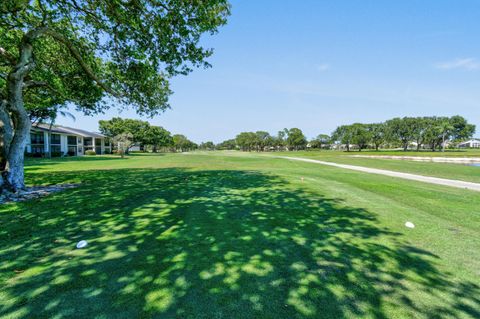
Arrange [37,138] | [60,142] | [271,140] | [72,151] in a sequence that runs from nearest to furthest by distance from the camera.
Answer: [37,138] < [60,142] < [72,151] < [271,140]

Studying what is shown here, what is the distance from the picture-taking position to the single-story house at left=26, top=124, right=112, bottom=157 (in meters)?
45.8

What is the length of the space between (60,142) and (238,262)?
6595 centimetres

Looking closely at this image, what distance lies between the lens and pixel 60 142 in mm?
53125

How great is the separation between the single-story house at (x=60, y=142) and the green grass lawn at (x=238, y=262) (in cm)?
4206

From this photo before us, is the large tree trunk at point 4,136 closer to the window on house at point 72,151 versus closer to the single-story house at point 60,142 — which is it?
the single-story house at point 60,142

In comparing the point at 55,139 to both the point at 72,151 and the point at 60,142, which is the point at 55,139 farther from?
the point at 72,151

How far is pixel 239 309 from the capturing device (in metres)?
2.39

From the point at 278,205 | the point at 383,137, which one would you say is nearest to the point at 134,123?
the point at 278,205

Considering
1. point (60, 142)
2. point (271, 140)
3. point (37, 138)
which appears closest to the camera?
point (37, 138)

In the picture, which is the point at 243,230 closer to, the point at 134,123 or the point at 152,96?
the point at 152,96

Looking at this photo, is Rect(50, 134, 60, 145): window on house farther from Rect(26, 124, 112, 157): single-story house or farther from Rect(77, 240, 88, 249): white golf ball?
Rect(77, 240, 88, 249): white golf ball

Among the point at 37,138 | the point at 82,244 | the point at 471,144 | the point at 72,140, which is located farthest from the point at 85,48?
the point at 471,144

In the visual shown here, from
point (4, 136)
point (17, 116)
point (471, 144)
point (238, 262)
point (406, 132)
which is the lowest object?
point (238, 262)

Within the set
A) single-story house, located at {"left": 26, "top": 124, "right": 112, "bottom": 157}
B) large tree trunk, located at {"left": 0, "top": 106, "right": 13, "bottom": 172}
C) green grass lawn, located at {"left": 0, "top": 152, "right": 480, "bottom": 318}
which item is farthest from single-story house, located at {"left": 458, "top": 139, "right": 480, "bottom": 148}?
large tree trunk, located at {"left": 0, "top": 106, "right": 13, "bottom": 172}
